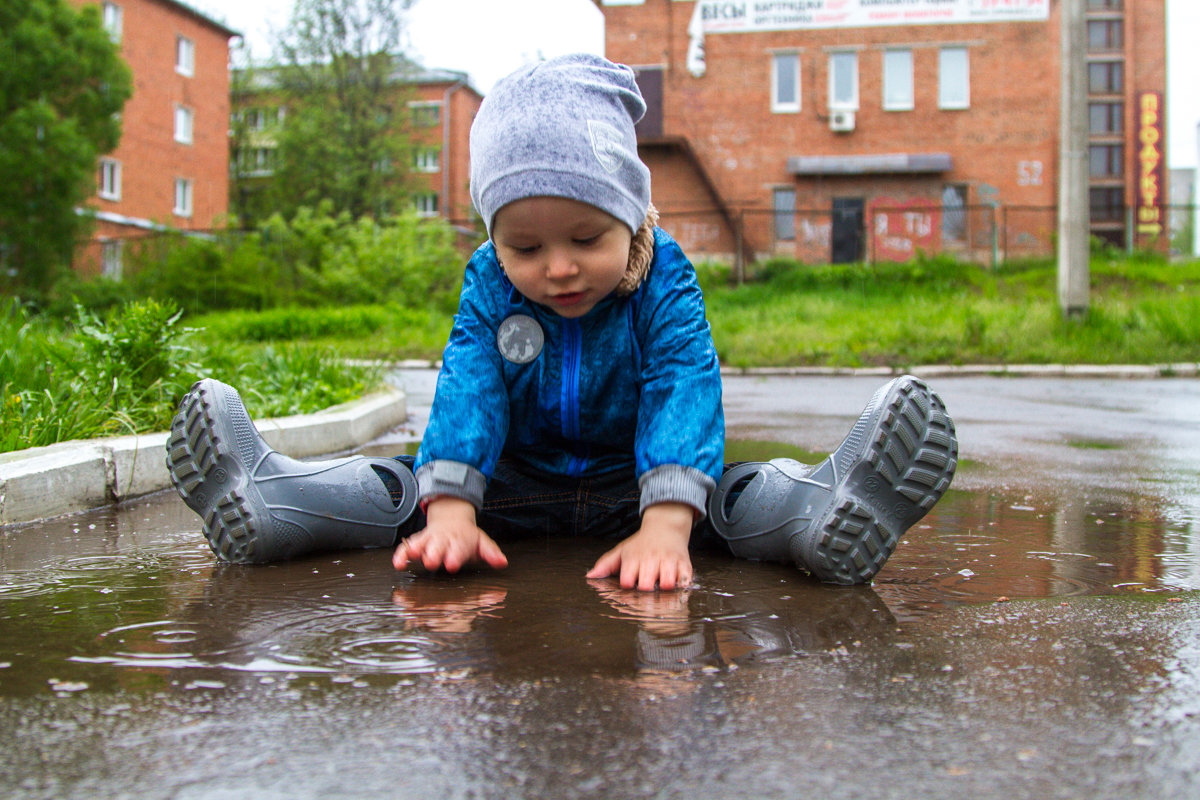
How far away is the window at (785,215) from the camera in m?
26.0

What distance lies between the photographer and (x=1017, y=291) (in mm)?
19422

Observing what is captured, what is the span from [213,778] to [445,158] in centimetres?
4333

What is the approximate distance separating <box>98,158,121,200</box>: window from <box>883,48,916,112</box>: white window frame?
20561 mm

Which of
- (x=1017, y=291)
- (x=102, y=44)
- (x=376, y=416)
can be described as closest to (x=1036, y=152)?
(x=1017, y=291)

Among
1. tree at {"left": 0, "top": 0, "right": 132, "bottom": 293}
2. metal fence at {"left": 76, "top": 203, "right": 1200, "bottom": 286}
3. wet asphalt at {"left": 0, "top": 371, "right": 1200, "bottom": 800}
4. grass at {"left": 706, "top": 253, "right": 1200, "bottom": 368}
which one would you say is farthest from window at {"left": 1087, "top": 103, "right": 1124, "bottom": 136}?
wet asphalt at {"left": 0, "top": 371, "right": 1200, "bottom": 800}

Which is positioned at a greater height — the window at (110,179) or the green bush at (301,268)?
the window at (110,179)

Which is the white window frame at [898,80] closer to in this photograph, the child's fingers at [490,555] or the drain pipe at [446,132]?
the drain pipe at [446,132]

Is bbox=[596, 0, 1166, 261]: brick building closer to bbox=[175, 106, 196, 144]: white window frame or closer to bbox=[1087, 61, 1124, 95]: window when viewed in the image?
bbox=[175, 106, 196, 144]: white window frame

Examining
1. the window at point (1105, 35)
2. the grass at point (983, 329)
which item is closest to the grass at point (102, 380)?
the grass at point (983, 329)

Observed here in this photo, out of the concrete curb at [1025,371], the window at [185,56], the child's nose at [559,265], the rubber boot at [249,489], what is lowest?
the rubber boot at [249,489]

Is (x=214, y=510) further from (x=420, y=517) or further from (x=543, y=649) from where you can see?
(x=543, y=649)

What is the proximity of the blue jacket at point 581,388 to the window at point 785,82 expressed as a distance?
25207 mm

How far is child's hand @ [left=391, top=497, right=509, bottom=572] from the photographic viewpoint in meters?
1.96

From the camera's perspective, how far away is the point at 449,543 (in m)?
1.98
